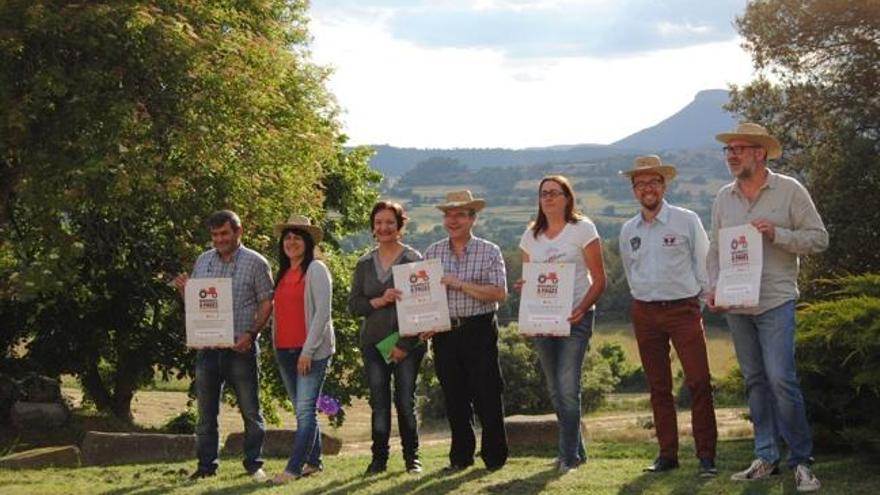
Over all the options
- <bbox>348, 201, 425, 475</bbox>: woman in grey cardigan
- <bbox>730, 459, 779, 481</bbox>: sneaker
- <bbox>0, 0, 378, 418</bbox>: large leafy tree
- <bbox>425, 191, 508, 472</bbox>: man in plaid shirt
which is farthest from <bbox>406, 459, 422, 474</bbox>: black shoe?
<bbox>0, 0, 378, 418</bbox>: large leafy tree

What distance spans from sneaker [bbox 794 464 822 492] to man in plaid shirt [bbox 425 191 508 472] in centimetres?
243

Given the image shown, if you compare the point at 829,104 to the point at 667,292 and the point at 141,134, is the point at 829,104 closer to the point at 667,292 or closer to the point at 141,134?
the point at 141,134

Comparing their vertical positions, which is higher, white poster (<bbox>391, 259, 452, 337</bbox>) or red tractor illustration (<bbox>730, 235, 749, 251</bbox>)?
red tractor illustration (<bbox>730, 235, 749, 251</bbox>)

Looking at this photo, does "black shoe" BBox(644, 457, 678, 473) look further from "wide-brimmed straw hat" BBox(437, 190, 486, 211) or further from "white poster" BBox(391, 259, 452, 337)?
"wide-brimmed straw hat" BBox(437, 190, 486, 211)

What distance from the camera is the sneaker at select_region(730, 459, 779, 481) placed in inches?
332

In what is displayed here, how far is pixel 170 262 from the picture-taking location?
1881 cm

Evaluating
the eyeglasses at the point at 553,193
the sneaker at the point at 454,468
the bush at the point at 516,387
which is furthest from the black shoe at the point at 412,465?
the bush at the point at 516,387

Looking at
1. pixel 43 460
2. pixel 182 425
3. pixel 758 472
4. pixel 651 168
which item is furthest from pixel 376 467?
pixel 182 425

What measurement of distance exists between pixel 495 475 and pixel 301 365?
1.81 m

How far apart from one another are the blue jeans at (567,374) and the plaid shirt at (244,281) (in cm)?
246

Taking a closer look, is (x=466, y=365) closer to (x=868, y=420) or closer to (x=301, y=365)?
(x=301, y=365)

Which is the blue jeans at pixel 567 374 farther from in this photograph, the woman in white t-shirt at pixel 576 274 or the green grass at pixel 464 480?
A: the green grass at pixel 464 480

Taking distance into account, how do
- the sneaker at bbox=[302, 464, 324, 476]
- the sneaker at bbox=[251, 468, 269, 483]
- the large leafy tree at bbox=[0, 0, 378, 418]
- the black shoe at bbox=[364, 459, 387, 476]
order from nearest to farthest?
the sneaker at bbox=[251, 468, 269, 483] < the black shoe at bbox=[364, 459, 387, 476] < the sneaker at bbox=[302, 464, 324, 476] < the large leafy tree at bbox=[0, 0, 378, 418]

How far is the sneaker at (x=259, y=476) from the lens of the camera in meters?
9.62
